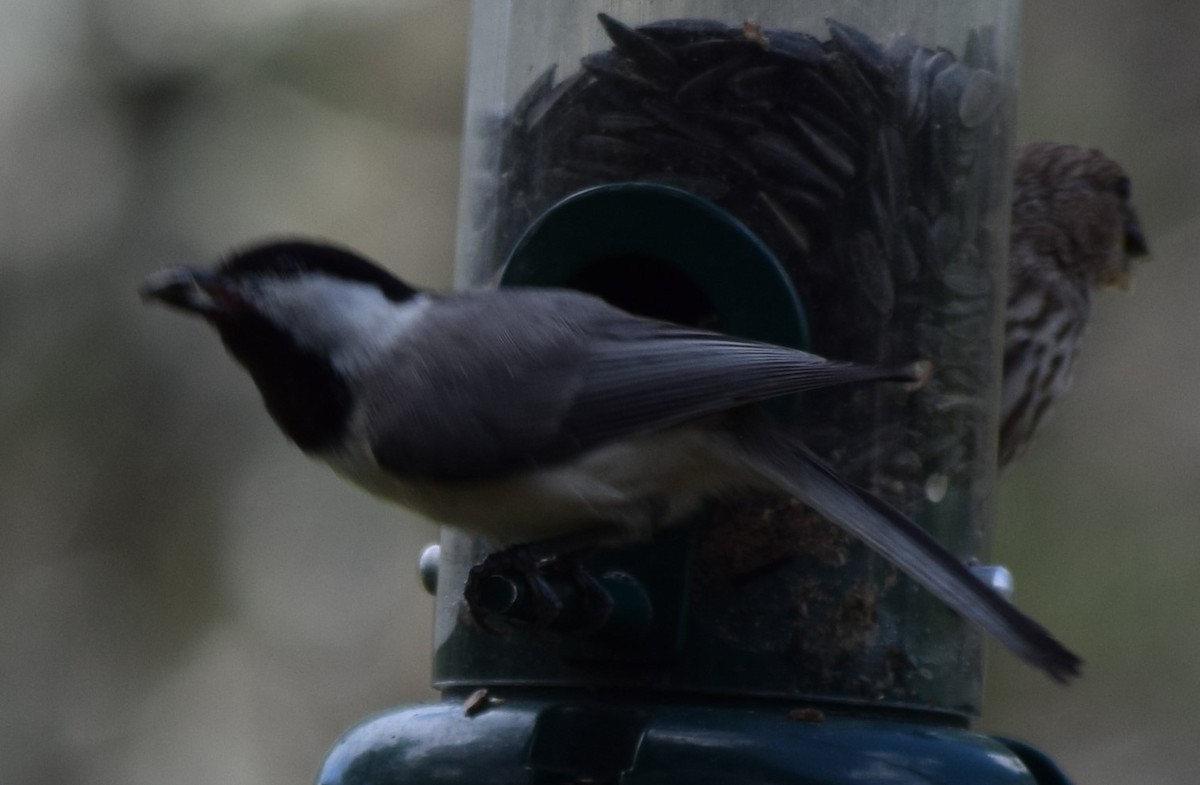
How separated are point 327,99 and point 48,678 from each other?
393 centimetres

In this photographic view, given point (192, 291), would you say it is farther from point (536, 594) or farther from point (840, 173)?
point (840, 173)

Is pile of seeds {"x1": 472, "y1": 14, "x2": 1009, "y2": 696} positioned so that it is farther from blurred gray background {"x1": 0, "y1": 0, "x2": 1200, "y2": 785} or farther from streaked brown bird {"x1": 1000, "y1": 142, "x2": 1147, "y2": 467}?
blurred gray background {"x1": 0, "y1": 0, "x2": 1200, "y2": 785}

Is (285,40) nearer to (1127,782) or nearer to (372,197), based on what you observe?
(372,197)

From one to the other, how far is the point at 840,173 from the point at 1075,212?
82.5 inches

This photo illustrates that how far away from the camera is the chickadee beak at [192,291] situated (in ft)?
11.8

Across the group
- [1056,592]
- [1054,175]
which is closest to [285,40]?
[1056,592]

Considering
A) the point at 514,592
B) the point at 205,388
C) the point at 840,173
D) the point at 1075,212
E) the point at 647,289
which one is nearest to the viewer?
the point at 514,592

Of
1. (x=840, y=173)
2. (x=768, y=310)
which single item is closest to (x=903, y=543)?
(x=768, y=310)

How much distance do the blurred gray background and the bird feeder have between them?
594 cm

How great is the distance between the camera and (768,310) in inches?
152

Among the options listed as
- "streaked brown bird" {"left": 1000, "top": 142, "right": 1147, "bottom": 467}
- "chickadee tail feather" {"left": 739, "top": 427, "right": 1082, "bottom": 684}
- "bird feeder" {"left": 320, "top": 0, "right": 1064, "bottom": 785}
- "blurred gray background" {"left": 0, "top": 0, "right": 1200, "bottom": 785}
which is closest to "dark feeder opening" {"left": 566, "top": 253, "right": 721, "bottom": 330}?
"bird feeder" {"left": 320, "top": 0, "right": 1064, "bottom": 785}

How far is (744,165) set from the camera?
13.0ft

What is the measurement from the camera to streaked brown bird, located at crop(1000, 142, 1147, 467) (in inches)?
207

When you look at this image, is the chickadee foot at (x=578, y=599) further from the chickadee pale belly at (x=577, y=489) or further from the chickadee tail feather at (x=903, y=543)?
the chickadee tail feather at (x=903, y=543)
